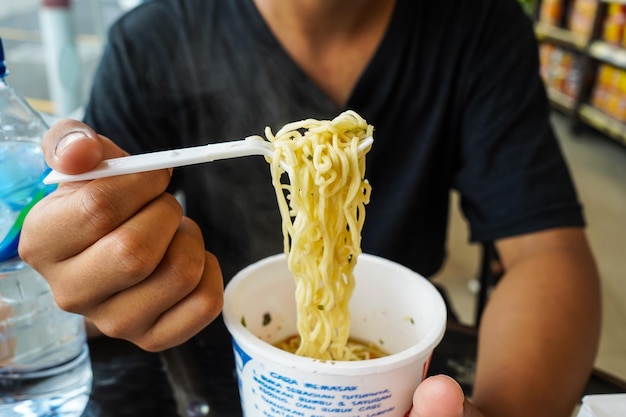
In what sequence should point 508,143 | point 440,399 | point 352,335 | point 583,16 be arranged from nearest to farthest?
point 440,399, point 352,335, point 508,143, point 583,16

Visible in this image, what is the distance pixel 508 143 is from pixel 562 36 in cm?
417

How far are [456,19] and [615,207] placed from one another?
270 centimetres

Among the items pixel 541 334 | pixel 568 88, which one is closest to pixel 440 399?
pixel 541 334

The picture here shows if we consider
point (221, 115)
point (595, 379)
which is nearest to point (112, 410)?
point (221, 115)

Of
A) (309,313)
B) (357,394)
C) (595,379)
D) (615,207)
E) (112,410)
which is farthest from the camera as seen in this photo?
(615,207)

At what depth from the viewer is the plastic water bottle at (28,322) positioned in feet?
2.45

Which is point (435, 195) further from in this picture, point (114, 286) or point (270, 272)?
point (114, 286)

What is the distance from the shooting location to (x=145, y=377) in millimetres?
854

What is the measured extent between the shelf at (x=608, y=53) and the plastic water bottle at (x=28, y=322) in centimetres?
395

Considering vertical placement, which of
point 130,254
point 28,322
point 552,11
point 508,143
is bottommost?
point 552,11

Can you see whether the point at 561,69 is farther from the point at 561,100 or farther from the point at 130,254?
the point at 130,254

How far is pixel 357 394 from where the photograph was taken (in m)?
0.54

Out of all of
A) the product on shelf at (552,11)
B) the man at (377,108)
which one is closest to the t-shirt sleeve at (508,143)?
the man at (377,108)

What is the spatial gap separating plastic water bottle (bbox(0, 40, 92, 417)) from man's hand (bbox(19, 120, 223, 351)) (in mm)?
181
